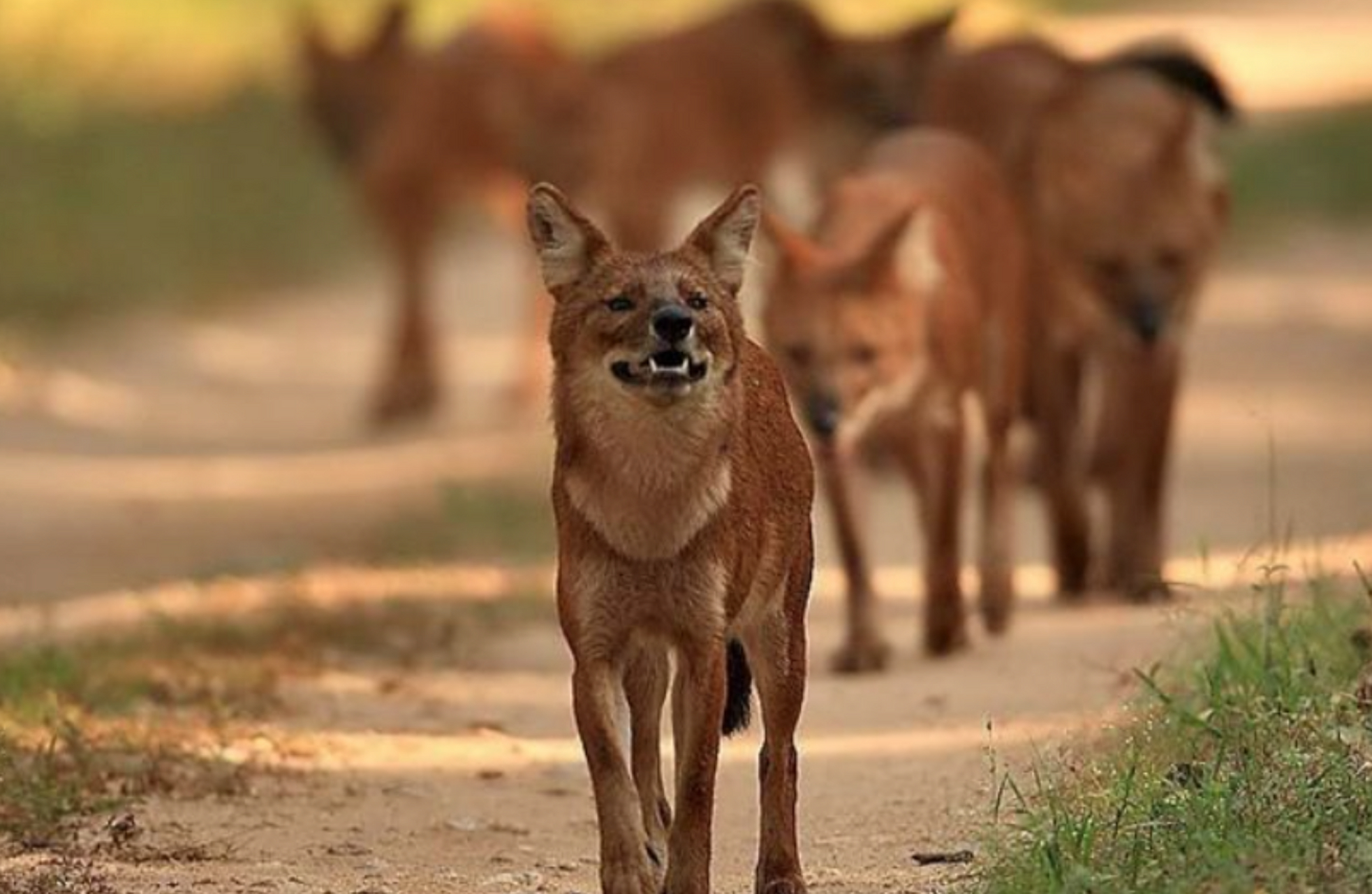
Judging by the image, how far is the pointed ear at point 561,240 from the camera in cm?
762

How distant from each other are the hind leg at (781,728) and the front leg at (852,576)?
3.40 metres

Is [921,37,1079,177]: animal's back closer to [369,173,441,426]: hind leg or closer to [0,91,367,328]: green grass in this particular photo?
[369,173,441,426]: hind leg

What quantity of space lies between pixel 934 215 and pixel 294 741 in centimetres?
342

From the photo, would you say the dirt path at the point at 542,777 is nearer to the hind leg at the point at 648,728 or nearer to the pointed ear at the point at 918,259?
the hind leg at the point at 648,728

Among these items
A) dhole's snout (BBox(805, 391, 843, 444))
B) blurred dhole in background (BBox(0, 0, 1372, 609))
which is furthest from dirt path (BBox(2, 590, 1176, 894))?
blurred dhole in background (BBox(0, 0, 1372, 609))

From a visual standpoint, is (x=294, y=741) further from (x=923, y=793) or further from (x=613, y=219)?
(x=613, y=219)

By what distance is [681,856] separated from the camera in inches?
286

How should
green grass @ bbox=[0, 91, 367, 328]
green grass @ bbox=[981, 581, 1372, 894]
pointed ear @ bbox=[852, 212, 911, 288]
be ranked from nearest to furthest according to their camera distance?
green grass @ bbox=[981, 581, 1372, 894]
pointed ear @ bbox=[852, 212, 911, 288]
green grass @ bbox=[0, 91, 367, 328]

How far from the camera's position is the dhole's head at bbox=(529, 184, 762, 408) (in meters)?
7.32

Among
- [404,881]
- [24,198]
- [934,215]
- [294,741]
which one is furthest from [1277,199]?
[404,881]

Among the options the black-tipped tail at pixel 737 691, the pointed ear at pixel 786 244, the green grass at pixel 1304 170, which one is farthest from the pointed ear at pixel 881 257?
the green grass at pixel 1304 170

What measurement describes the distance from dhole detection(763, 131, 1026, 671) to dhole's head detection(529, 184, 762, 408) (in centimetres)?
362

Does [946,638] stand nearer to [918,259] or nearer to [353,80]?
[918,259]

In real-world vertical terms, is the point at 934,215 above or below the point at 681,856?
above
